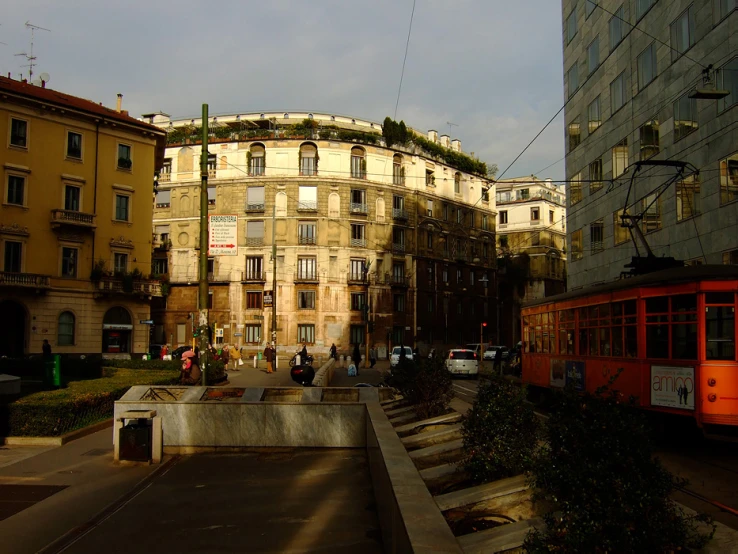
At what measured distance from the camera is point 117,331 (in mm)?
46156

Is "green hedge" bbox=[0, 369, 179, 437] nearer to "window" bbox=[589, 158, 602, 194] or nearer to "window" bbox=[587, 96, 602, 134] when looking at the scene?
"window" bbox=[589, 158, 602, 194]

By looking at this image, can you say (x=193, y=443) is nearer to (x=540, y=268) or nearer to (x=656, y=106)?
(x=656, y=106)

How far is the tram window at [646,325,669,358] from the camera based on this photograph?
41.1 ft

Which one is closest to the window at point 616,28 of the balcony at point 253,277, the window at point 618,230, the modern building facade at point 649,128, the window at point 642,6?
the modern building facade at point 649,128

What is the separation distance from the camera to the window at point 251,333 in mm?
58312

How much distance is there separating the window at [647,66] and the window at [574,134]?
7.32 metres

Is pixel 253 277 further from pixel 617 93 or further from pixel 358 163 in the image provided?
pixel 617 93

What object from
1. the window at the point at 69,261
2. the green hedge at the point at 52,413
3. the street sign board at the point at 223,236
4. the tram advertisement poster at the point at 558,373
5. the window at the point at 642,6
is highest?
the window at the point at 642,6

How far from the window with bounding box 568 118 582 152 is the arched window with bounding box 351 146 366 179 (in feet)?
85.9

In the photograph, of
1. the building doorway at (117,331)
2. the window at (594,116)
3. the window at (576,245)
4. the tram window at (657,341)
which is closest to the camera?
the tram window at (657,341)

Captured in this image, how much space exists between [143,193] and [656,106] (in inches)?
1317

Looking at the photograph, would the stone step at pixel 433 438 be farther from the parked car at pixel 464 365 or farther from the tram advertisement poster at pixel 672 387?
the parked car at pixel 464 365

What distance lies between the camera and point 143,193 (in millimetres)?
47656

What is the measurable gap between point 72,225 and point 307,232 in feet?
70.9
